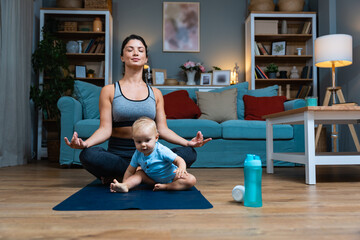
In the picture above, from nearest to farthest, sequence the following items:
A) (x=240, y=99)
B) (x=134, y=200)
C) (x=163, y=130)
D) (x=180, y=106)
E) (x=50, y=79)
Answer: (x=134, y=200) < (x=163, y=130) < (x=180, y=106) < (x=240, y=99) < (x=50, y=79)

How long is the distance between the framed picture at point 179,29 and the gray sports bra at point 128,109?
3364 millimetres

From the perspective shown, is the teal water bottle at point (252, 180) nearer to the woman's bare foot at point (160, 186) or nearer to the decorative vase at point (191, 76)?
the woman's bare foot at point (160, 186)

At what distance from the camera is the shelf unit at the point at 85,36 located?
177 inches

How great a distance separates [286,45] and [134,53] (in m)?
3.92

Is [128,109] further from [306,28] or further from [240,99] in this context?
[306,28]

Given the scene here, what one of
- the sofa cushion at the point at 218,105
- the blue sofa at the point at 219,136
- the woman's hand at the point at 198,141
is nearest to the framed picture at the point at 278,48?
the sofa cushion at the point at 218,105

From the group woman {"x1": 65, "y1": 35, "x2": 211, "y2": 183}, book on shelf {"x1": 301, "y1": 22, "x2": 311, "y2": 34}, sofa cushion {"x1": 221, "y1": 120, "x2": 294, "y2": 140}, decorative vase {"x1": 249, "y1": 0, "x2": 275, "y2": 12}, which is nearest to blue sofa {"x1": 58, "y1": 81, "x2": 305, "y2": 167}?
sofa cushion {"x1": 221, "y1": 120, "x2": 294, "y2": 140}

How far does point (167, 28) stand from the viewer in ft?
16.6

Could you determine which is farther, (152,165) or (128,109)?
(128,109)

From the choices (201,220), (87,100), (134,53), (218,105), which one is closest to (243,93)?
(218,105)

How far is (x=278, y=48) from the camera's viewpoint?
4.95 m

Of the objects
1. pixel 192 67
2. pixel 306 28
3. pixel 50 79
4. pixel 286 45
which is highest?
pixel 306 28

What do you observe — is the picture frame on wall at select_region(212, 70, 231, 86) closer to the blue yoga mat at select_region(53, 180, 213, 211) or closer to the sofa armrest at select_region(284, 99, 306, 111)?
the sofa armrest at select_region(284, 99, 306, 111)

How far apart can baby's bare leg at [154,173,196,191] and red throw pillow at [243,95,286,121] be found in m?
2.02
